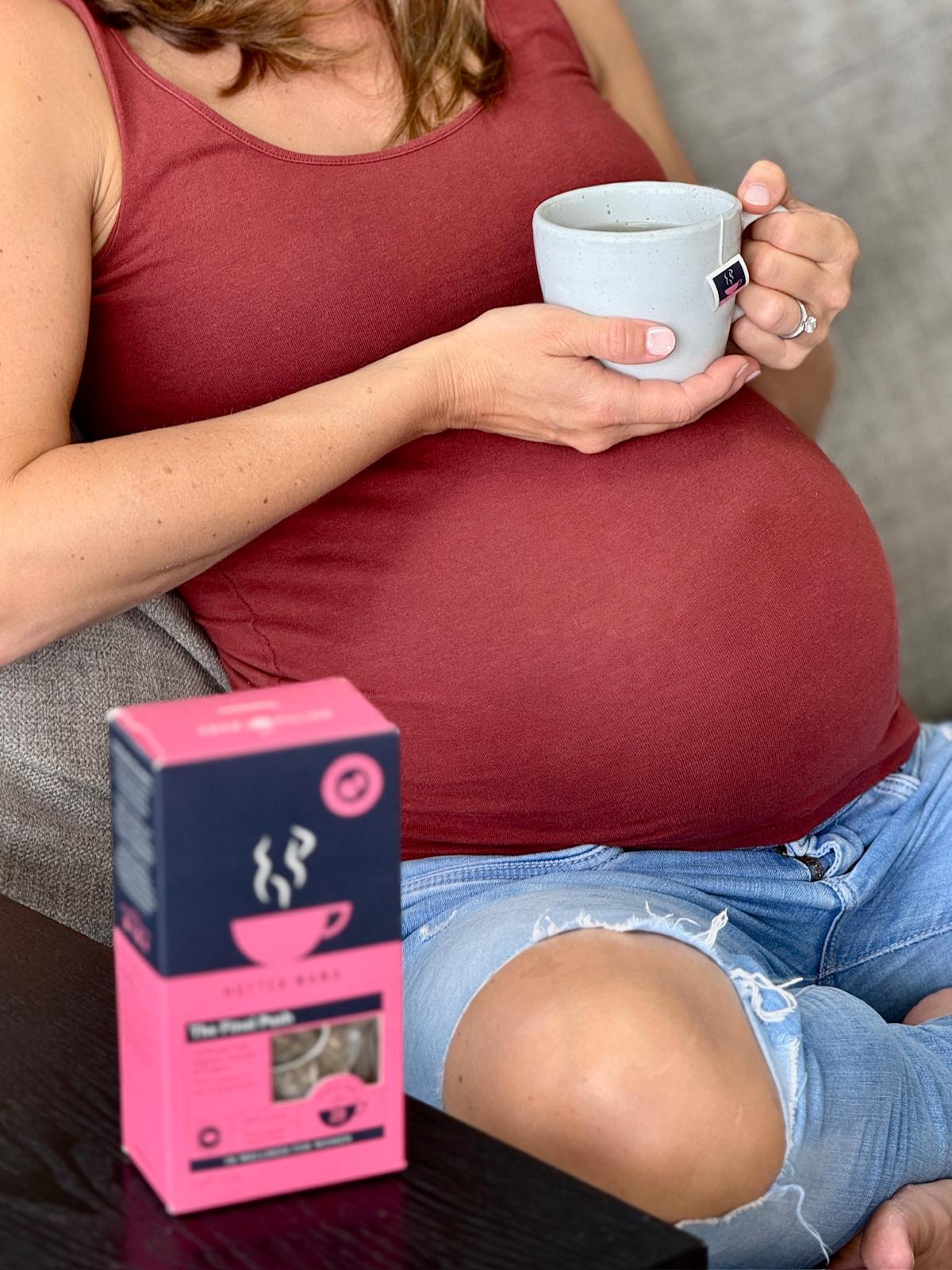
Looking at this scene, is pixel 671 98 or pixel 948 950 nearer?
pixel 948 950

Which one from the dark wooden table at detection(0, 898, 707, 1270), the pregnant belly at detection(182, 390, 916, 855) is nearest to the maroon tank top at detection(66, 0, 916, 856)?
the pregnant belly at detection(182, 390, 916, 855)

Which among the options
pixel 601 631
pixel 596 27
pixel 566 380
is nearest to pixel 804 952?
pixel 601 631

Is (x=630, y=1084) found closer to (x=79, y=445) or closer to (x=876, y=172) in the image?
(x=79, y=445)

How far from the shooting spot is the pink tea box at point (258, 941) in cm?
60

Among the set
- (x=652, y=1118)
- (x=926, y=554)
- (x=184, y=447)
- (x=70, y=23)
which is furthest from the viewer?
(x=926, y=554)

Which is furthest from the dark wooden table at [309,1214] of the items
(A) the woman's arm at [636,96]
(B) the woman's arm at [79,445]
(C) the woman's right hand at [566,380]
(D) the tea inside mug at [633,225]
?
(A) the woman's arm at [636,96]

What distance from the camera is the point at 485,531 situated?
1054 mm

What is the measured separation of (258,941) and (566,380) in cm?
50

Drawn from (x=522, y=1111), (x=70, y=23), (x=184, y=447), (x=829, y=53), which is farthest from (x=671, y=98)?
(x=522, y=1111)

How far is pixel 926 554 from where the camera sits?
163 centimetres

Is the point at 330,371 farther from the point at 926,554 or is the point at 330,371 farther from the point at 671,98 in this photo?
the point at 926,554

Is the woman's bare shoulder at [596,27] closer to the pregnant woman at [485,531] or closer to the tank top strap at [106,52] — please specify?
the pregnant woman at [485,531]

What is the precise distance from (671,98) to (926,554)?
0.53 meters

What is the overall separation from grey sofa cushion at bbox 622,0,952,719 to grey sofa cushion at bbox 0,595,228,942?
Result: 0.78 metres
